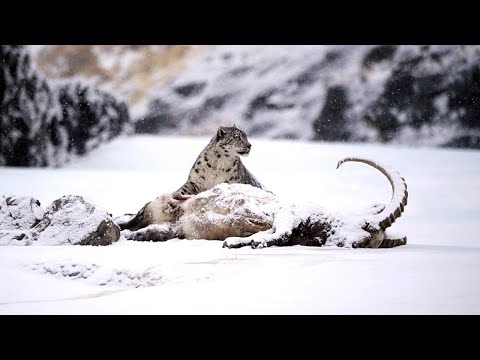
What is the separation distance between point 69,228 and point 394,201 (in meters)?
1.95

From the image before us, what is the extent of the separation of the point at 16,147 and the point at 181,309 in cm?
599

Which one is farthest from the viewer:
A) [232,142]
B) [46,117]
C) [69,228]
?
[46,117]

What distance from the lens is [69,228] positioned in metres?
4.41

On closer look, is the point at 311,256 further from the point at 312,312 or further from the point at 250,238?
the point at 312,312

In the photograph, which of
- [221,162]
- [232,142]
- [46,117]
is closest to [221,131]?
[232,142]

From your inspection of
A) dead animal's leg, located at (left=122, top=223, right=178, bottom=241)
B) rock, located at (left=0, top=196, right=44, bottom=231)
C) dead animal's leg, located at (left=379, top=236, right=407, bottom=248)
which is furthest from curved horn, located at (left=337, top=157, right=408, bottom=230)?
rock, located at (left=0, top=196, right=44, bottom=231)

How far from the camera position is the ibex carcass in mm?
4312

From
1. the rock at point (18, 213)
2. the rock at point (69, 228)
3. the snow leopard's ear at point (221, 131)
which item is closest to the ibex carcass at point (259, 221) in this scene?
the rock at point (69, 228)

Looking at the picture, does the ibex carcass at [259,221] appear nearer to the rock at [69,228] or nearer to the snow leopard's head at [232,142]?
the rock at [69,228]

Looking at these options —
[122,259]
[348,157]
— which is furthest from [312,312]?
[348,157]

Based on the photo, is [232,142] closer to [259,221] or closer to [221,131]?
[221,131]

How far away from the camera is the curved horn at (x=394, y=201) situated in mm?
4375

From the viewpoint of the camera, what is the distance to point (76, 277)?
354 cm

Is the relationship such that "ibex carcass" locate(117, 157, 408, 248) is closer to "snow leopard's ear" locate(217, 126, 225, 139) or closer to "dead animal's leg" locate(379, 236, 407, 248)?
"dead animal's leg" locate(379, 236, 407, 248)
